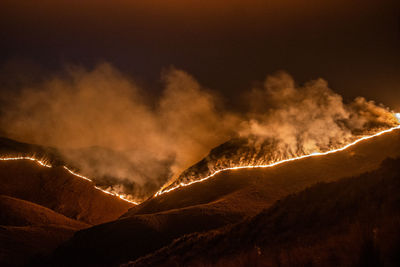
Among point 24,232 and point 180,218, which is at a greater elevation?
point 180,218

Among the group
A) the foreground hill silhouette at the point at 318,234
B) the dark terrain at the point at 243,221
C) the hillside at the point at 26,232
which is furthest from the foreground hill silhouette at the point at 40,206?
the foreground hill silhouette at the point at 318,234

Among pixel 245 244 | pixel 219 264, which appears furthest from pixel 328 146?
pixel 219 264

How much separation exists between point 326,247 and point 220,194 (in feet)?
72.2

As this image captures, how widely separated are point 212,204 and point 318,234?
15264mm

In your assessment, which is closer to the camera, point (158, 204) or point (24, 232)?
point (24, 232)

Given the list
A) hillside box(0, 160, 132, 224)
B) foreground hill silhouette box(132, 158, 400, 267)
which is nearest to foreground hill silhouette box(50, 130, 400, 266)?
foreground hill silhouette box(132, 158, 400, 267)

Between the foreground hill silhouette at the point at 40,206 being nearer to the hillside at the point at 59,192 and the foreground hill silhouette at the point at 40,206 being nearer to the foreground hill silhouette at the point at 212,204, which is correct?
the hillside at the point at 59,192

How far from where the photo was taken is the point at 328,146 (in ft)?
111

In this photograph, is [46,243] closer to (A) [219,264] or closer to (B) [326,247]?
(A) [219,264]

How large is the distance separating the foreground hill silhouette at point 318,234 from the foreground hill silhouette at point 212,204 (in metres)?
4.92

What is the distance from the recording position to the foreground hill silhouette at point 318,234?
289 inches

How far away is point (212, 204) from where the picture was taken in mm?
25234

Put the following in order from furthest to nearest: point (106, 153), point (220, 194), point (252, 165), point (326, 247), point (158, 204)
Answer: point (106, 153) < point (252, 165) < point (158, 204) < point (220, 194) < point (326, 247)

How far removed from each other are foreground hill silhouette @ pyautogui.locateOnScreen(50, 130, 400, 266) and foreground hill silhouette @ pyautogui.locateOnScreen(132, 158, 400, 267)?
16.1 feet
